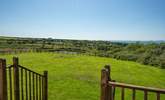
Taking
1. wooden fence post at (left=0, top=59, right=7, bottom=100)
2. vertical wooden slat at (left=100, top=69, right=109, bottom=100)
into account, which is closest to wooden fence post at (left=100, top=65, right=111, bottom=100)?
vertical wooden slat at (left=100, top=69, right=109, bottom=100)

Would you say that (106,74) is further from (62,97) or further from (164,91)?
(62,97)

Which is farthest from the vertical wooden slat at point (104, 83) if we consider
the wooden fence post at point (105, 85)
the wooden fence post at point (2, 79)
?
the wooden fence post at point (2, 79)

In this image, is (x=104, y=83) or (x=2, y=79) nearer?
(x=104, y=83)

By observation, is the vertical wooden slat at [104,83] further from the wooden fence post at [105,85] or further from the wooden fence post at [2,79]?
the wooden fence post at [2,79]

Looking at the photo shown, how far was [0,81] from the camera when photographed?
3447 millimetres

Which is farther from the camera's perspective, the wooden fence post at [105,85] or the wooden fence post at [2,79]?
the wooden fence post at [2,79]

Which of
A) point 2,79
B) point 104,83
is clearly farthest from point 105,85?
point 2,79

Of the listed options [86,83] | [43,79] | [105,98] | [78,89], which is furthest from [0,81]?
[86,83]

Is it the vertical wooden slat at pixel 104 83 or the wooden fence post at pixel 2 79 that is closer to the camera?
the vertical wooden slat at pixel 104 83

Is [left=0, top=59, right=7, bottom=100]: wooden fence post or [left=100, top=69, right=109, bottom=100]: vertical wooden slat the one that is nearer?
[left=100, top=69, right=109, bottom=100]: vertical wooden slat

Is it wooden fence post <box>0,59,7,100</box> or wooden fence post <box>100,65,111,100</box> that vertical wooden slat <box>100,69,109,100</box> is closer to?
wooden fence post <box>100,65,111,100</box>

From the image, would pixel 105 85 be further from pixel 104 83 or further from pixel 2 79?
pixel 2 79

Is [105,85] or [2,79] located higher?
[105,85]

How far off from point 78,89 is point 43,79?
3415 mm
